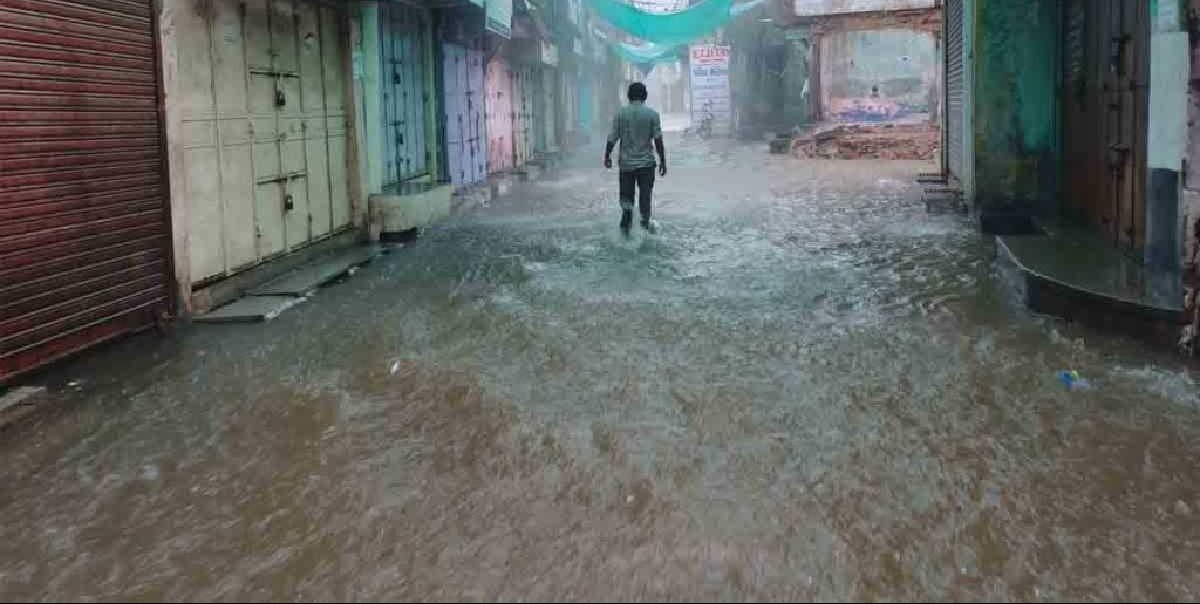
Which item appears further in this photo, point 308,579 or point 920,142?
point 920,142

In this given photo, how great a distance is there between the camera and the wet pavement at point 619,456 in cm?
329

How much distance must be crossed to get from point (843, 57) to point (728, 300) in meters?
23.2

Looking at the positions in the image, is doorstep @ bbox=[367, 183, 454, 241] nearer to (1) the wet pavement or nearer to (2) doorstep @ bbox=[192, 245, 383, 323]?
(2) doorstep @ bbox=[192, 245, 383, 323]

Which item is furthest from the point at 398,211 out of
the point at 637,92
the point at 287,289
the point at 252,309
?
the point at 252,309

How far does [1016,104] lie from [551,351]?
7.31 m

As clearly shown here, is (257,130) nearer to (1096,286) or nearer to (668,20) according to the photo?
(1096,286)

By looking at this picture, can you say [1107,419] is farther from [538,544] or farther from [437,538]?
[437,538]


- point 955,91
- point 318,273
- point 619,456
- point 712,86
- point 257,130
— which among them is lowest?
point 619,456

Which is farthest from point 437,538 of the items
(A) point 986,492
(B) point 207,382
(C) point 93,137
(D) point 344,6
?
(D) point 344,6

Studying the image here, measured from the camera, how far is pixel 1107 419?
4703mm

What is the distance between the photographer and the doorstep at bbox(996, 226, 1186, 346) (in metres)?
6.01

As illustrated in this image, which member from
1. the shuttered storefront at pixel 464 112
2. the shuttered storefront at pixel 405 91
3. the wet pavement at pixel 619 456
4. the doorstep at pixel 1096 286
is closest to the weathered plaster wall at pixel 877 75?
the shuttered storefront at pixel 464 112

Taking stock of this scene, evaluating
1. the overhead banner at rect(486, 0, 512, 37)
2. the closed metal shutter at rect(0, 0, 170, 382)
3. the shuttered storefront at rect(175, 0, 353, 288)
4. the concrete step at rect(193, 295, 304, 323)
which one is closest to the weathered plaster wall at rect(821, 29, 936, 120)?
the overhead banner at rect(486, 0, 512, 37)

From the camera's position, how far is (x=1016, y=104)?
1114cm
